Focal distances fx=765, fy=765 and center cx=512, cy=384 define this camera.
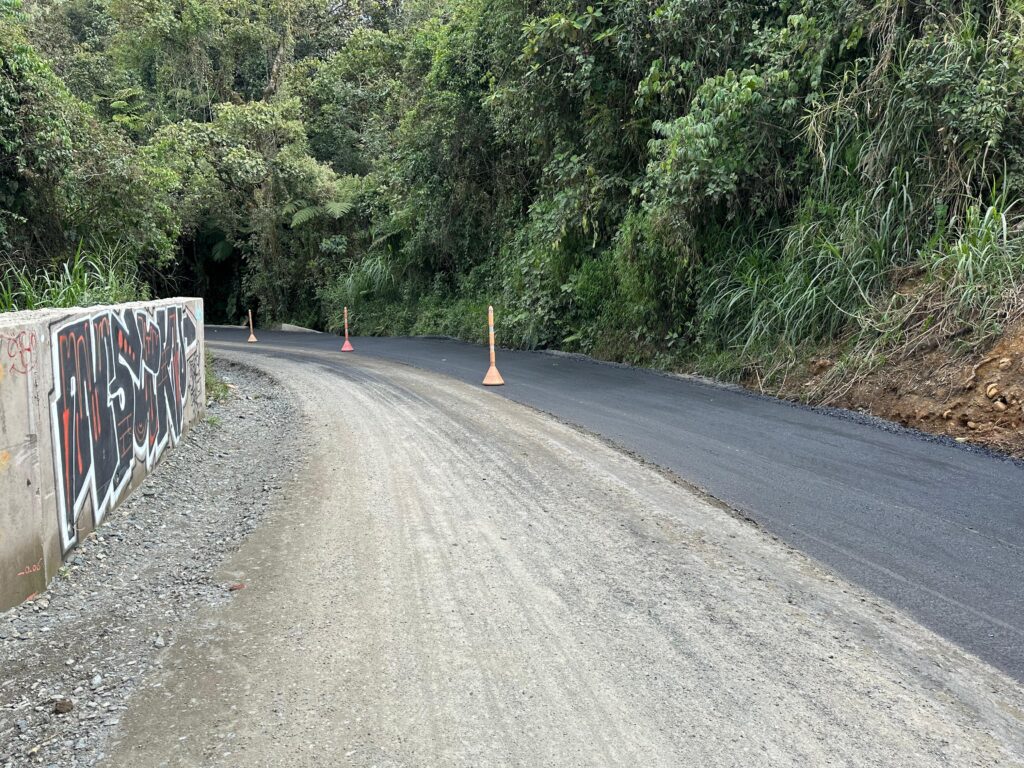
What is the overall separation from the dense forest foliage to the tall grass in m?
0.11

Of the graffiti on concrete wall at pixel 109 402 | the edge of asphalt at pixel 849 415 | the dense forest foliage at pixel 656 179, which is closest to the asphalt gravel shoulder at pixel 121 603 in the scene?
the graffiti on concrete wall at pixel 109 402

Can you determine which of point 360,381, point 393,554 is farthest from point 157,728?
point 360,381

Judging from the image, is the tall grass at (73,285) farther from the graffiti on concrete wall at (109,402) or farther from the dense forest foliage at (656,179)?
the graffiti on concrete wall at (109,402)

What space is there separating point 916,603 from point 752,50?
10.1 meters

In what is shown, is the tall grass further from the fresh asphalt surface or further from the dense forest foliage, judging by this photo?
the fresh asphalt surface

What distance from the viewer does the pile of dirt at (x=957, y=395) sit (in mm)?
7020

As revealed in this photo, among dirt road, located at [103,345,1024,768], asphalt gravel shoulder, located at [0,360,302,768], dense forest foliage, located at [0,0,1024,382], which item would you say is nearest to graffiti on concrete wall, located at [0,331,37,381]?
asphalt gravel shoulder, located at [0,360,302,768]

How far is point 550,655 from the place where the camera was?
350cm

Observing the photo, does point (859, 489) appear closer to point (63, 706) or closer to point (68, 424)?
point (63, 706)

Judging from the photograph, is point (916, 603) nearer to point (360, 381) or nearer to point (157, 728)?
point (157, 728)

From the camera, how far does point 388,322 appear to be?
2564 cm

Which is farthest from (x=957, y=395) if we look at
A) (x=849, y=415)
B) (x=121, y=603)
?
(x=121, y=603)

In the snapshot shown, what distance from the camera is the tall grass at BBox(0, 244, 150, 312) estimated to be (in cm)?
905

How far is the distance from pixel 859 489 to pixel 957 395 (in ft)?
8.80
